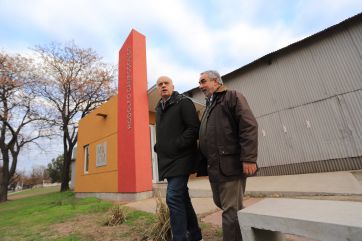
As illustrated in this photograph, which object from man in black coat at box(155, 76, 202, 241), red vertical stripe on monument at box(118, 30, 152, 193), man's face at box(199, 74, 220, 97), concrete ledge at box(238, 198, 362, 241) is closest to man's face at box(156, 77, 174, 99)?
man in black coat at box(155, 76, 202, 241)

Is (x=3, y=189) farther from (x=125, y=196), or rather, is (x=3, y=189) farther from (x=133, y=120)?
(x=133, y=120)

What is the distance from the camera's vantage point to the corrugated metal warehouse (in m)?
7.79

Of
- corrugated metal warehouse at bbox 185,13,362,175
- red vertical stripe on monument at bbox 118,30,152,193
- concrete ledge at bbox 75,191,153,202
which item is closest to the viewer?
concrete ledge at bbox 75,191,153,202

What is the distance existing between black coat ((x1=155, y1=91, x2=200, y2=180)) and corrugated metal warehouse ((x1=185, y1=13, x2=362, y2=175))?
7.41m

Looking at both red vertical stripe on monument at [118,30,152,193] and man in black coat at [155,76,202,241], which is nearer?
man in black coat at [155,76,202,241]

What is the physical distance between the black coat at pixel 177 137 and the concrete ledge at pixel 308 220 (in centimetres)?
85

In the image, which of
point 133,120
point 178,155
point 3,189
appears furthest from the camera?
point 3,189

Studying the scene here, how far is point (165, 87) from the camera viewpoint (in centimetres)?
273

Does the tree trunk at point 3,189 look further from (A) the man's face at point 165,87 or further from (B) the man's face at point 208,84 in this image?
(B) the man's face at point 208,84

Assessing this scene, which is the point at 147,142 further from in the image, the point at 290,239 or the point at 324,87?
the point at 324,87

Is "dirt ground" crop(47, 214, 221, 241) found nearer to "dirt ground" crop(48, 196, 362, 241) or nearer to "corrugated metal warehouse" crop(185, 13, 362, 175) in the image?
"dirt ground" crop(48, 196, 362, 241)

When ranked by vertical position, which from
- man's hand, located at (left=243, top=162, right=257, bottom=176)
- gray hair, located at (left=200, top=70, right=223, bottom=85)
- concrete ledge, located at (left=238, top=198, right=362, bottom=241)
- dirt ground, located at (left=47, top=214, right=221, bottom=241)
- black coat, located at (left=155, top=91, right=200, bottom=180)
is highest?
gray hair, located at (left=200, top=70, right=223, bottom=85)

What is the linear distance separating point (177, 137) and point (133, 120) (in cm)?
498

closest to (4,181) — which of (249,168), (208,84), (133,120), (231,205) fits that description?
(133,120)
